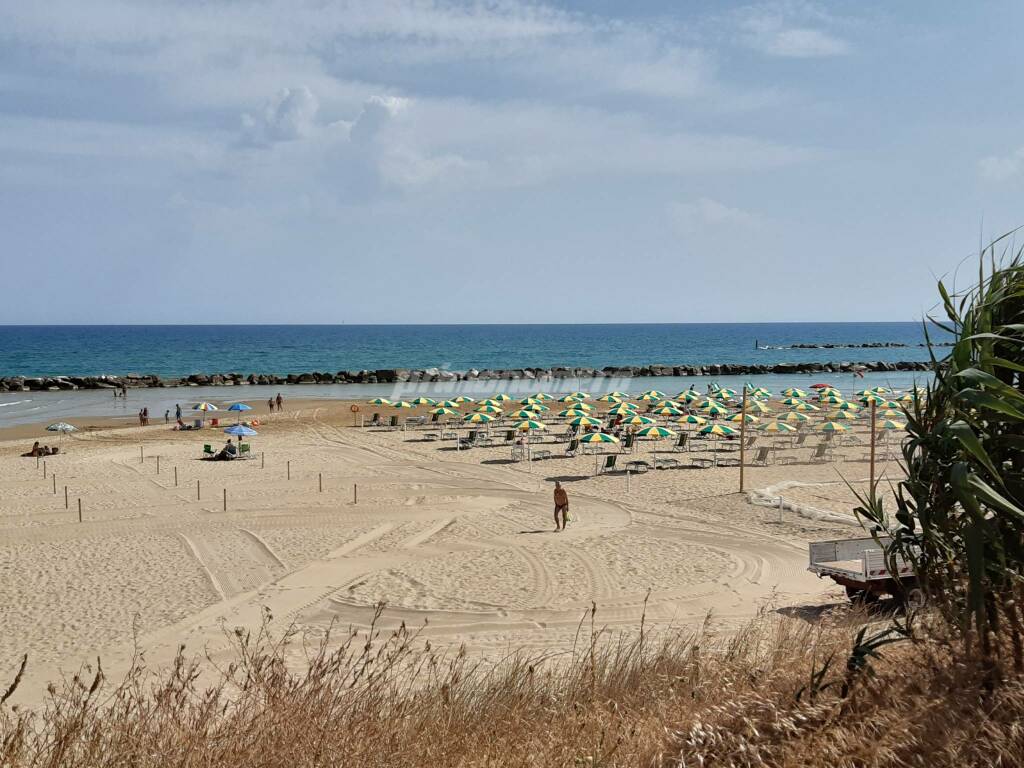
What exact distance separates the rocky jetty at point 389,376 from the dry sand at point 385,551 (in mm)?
41484

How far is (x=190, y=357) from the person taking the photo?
9981cm

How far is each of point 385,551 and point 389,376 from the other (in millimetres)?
55917

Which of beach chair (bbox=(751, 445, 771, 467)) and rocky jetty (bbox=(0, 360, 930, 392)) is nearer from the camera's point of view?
beach chair (bbox=(751, 445, 771, 467))

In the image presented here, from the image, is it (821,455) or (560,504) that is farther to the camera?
(821,455)

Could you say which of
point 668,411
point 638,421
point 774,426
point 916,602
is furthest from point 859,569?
point 668,411

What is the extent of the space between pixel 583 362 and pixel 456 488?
7925cm

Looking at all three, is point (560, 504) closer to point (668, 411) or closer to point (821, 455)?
point (821, 455)

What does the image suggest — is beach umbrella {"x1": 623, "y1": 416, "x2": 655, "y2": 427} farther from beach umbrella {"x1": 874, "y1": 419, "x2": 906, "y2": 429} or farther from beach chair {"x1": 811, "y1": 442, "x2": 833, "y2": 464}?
beach umbrella {"x1": 874, "y1": 419, "x2": 906, "y2": 429}

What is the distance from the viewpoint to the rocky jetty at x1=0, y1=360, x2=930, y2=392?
6450 cm

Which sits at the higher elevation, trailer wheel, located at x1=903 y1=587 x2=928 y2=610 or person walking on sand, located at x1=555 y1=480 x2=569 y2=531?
trailer wheel, located at x1=903 y1=587 x2=928 y2=610

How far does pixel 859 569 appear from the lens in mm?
11578

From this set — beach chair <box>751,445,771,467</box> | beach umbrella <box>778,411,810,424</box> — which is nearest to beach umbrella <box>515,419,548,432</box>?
beach chair <box>751,445,771,467</box>

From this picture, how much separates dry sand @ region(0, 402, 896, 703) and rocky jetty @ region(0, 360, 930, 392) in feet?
136

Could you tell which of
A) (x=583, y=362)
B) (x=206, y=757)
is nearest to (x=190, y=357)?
(x=583, y=362)
